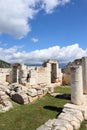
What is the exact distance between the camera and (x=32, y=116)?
45.6 feet

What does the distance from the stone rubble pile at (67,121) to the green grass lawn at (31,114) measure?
548 millimetres

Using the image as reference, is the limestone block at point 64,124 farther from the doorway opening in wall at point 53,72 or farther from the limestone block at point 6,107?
the doorway opening in wall at point 53,72

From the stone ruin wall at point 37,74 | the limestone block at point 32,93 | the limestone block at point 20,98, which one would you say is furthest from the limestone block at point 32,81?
the limestone block at point 20,98

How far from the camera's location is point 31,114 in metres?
14.3

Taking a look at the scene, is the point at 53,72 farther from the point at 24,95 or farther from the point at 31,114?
the point at 31,114

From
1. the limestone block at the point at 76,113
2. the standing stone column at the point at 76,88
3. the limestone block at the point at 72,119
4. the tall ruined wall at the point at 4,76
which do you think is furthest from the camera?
the tall ruined wall at the point at 4,76

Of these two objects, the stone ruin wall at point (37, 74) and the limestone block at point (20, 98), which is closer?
the limestone block at point (20, 98)

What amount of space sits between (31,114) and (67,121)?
10.3 ft

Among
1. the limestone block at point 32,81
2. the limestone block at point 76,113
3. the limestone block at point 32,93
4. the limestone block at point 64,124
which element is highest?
the limestone block at point 32,81

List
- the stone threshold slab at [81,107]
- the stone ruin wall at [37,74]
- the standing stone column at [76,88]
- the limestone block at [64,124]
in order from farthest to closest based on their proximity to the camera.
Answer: the stone ruin wall at [37,74]
the standing stone column at [76,88]
the stone threshold slab at [81,107]
the limestone block at [64,124]

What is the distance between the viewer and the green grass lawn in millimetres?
12484

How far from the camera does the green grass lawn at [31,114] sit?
12484 millimetres

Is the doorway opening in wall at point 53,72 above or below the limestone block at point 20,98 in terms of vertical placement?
above

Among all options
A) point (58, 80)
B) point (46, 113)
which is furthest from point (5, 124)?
point (58, 80)
